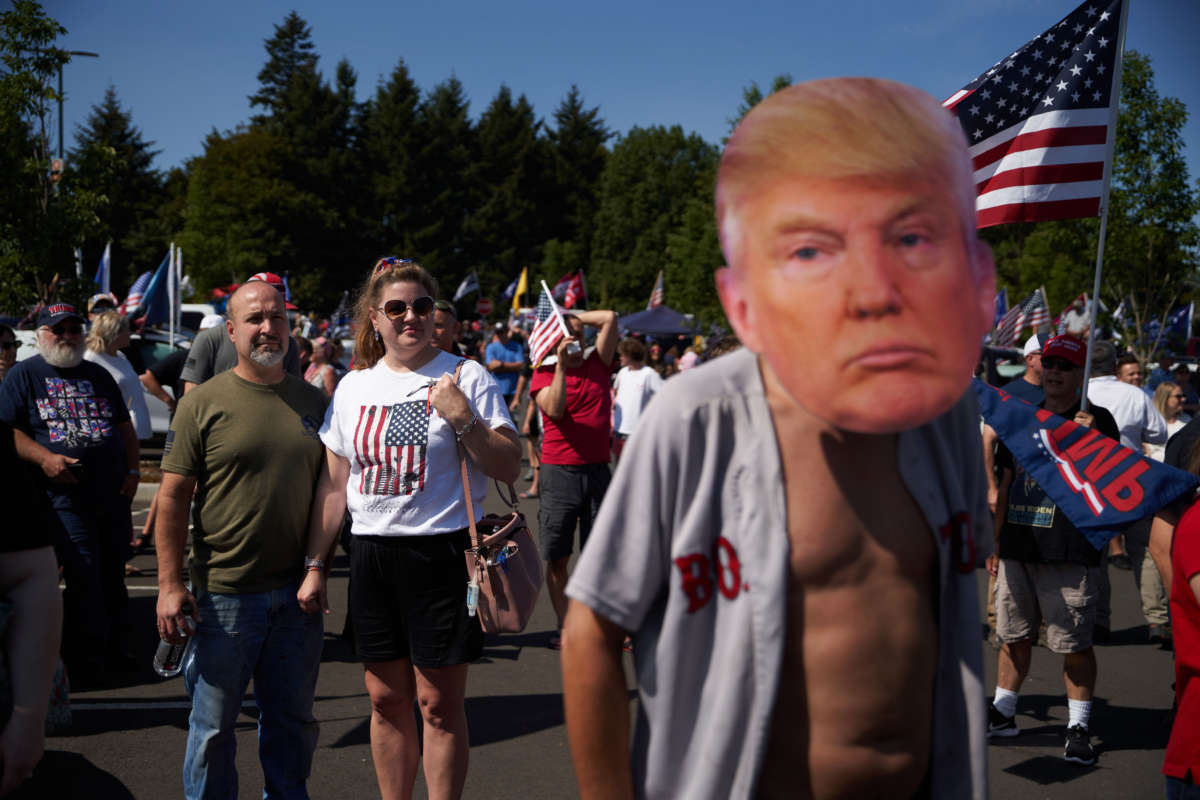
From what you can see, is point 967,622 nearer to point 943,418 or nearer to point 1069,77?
point 943,418

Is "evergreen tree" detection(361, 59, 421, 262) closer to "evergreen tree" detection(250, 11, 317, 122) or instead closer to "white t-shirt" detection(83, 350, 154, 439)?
"evergreen tree" detection(250, 11, 317, 122)

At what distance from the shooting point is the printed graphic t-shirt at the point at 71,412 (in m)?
5.49

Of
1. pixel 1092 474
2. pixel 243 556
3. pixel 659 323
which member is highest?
pixel 659 323

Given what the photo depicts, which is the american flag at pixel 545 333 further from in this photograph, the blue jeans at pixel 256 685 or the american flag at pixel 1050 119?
the blue jeans at pixel 256 685

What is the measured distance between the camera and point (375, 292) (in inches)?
141

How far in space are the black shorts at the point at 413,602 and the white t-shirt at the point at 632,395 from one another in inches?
269

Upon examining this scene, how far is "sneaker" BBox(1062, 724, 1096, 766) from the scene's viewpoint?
476 centimetres

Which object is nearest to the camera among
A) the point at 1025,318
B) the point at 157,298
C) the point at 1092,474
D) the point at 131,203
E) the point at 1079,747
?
the point at 1092,474

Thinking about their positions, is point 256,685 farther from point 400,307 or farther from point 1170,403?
point 1170,403

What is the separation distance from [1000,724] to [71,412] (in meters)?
5.28

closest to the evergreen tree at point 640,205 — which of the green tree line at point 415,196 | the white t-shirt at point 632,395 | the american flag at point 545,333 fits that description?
the green tree line at point 415,196

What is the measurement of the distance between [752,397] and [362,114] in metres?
67.5

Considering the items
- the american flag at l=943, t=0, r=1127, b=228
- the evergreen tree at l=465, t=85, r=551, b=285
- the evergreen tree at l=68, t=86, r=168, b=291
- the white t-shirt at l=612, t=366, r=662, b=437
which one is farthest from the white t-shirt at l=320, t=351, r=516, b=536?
the evergreen tree at l=465, t=85, r=551, b=285

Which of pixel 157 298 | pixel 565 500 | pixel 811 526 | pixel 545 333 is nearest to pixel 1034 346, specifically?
pixel 565 500
